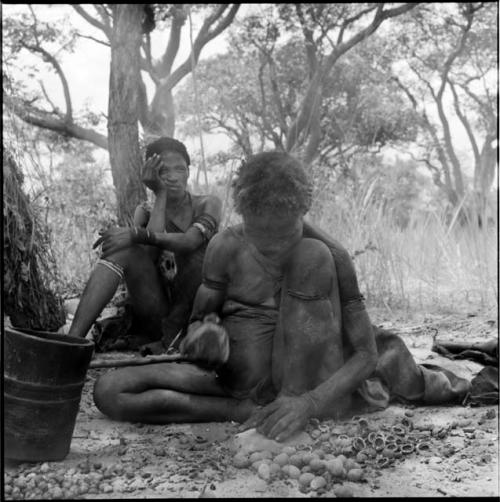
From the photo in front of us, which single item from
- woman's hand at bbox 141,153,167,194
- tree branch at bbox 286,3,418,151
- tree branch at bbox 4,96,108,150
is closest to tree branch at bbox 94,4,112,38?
tree branch at bbox 4,96,108,150

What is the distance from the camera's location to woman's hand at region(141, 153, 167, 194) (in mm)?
3785

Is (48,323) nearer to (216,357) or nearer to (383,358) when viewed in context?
(216,357)

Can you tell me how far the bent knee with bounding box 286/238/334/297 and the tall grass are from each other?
2.91 meters

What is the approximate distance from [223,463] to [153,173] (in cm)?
187

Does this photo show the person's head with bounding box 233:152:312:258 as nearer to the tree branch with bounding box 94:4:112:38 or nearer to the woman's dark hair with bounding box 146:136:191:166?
the woman's dark hair with bounding box 146:136:191:166

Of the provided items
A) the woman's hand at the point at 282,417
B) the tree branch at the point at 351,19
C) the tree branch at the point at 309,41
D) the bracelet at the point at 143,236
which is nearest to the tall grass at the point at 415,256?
the bracelet at the point at 143,236

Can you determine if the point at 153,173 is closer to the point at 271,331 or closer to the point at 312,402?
the point at 271,331

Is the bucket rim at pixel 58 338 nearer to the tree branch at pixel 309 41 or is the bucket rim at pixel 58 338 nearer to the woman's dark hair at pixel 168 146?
the woman's dark hair at pixel 168 146

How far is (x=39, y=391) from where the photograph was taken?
2.27m

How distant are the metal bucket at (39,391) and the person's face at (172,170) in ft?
5.43

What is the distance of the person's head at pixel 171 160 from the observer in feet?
12.6

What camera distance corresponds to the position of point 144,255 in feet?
12.5

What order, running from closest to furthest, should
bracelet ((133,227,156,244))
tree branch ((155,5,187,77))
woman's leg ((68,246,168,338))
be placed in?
woman's leg ((68,246,168,338))
bracelet ((133,227,156,244))
tree branch ((155,5,187,77))

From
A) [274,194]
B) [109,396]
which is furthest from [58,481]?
[274,194]
